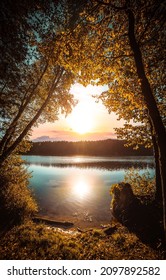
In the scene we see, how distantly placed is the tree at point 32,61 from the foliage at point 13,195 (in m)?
4.34

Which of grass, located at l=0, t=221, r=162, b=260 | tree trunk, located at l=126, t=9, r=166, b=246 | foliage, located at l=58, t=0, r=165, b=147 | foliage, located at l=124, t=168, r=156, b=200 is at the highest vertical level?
foliage, located at l=58, t=0, r=165, b=147

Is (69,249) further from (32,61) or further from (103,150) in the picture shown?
(103,150)

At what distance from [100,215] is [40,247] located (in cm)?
1619

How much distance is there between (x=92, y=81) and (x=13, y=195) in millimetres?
14842

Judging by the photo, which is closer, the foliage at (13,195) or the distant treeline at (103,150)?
the foliage at (13,195)

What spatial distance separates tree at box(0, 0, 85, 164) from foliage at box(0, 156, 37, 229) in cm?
434

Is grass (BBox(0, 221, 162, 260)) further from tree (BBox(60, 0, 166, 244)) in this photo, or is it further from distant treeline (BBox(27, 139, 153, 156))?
distant treeline (BBox(27, 139, 153, 156))

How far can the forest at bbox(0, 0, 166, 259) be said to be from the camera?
24.3 feet

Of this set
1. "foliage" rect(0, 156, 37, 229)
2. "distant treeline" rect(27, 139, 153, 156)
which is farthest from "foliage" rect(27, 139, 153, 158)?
"foliage" rect(0, 156, 37, 229)

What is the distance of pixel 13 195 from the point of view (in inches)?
749

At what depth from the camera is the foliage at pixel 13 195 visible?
17.1m

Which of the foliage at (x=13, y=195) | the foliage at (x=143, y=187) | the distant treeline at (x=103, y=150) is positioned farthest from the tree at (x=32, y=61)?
the distant treeline at (x=103, y=150)

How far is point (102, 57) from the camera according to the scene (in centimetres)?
795

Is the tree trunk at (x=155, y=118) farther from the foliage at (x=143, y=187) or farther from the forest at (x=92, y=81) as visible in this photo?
the foliage at (x=143, y=187)
